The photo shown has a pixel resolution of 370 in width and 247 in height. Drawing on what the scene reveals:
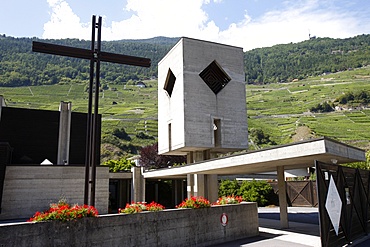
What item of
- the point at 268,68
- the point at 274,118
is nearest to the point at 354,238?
the point at 274,118

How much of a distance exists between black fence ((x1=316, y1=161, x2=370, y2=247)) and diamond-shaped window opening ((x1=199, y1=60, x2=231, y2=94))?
39.7ft

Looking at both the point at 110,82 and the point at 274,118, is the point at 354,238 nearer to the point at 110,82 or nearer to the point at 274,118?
the point at 274,118

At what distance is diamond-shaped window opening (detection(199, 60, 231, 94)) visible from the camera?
22984 millimetres

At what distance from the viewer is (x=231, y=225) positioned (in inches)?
485

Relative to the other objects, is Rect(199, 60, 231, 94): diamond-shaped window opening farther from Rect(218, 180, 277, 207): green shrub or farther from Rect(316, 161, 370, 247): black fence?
Rect(316, 161, 370, 247): black fence

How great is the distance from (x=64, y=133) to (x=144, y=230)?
2212 cm

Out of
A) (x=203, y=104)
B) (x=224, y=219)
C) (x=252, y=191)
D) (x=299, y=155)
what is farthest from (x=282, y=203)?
(x=252, y=191)

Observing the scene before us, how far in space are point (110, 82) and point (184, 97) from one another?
140453 mm

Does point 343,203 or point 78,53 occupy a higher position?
point 78,53

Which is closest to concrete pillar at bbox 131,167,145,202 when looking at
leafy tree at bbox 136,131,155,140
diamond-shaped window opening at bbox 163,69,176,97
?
diamond-shaped window opening at bbox 163,69,176,97

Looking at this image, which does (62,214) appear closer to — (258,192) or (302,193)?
(258,192)

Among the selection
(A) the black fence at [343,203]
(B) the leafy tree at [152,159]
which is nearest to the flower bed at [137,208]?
(A) the black fence at [343,203]

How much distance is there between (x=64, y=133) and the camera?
2867 centimetres

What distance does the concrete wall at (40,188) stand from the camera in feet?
58.6
